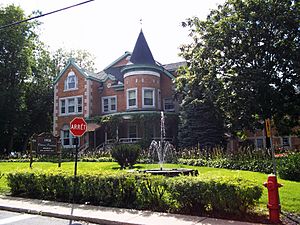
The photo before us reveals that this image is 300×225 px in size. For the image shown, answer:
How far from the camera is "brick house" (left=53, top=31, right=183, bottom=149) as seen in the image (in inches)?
1192

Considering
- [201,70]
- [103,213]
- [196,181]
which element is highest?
[201,70]

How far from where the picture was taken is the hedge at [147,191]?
24.6ft

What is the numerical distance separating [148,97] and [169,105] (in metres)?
2.76

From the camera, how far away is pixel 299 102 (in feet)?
71.2

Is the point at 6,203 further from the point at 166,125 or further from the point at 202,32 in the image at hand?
the point at 166,125

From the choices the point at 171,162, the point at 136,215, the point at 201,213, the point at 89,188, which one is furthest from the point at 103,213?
the point at 171,162

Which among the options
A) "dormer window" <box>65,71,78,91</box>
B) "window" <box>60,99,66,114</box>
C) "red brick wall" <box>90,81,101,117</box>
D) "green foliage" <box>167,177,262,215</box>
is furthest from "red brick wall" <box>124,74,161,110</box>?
"green foliage" <box>167,177,262,215</box>

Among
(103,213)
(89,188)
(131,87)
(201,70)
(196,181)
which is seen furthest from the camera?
(131,87)

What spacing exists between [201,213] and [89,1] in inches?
252

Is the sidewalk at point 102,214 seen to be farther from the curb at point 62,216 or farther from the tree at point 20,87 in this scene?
the tree at point 20,87

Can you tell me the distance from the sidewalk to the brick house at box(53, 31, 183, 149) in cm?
1912

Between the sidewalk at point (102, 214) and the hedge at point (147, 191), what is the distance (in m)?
0.44

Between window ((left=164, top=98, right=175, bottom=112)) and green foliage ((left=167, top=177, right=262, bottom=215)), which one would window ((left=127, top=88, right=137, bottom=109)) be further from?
green foliage ((left=167, top=177, right=262, bottom=215))

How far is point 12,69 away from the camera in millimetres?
39656
